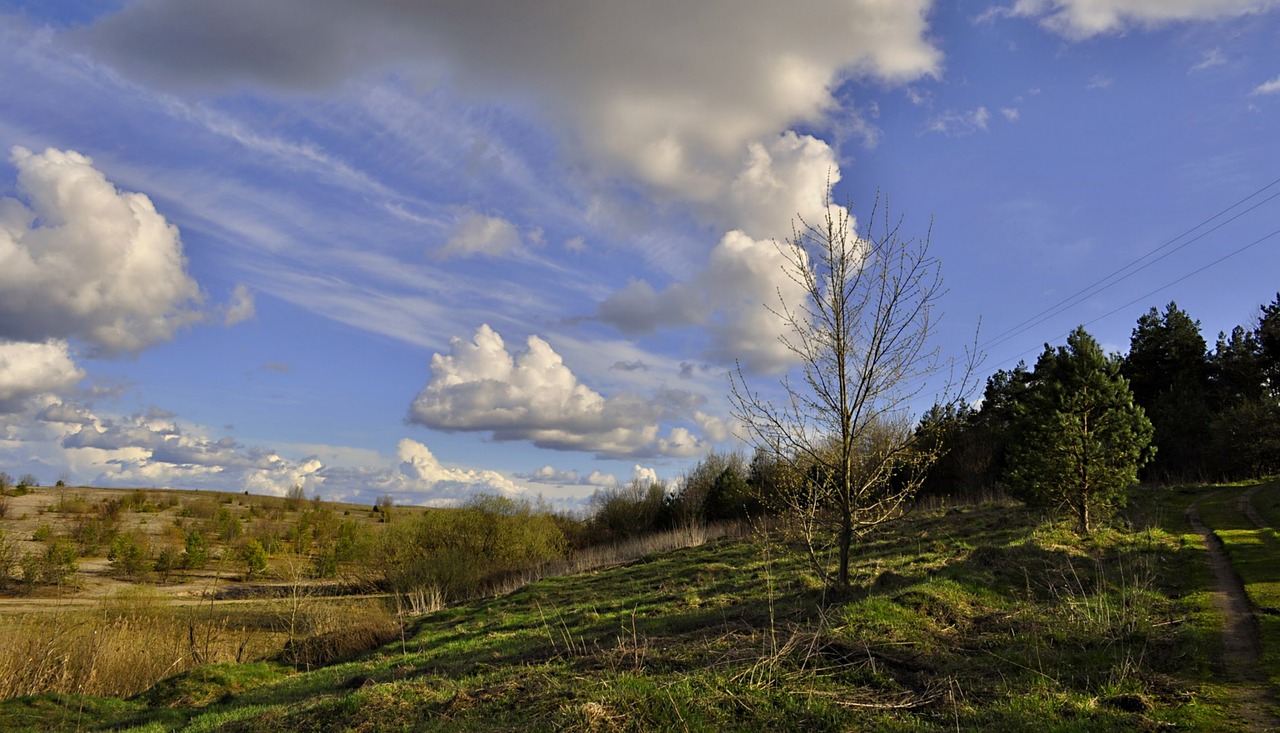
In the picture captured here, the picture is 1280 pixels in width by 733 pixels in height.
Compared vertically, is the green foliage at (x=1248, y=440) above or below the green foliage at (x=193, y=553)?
above

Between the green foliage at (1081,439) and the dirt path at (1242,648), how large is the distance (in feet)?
16.6

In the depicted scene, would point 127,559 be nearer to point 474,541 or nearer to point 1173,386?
point 474,541

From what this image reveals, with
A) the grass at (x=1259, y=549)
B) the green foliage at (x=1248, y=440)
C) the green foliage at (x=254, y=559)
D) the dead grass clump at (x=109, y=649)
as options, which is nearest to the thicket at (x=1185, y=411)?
the green foliage at (x=1248, y=440)

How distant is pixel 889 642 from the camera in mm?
7980

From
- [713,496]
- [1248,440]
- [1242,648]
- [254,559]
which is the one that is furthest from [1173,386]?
[254,559]

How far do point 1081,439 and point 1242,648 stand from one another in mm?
12391

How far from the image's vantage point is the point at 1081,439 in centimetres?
1880

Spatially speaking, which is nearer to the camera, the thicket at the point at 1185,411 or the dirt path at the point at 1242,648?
the dirt path at the point at 1242,648

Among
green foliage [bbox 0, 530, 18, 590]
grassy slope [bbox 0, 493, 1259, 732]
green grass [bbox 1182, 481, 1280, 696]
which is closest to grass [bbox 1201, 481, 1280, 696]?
green grass [bbox 1182, 481, 1280, 696]

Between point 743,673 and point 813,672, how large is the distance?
75cm

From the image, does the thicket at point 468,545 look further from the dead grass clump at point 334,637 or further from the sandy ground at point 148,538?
the dead grass clump at point 334,637

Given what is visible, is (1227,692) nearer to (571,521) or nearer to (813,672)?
(813,672)

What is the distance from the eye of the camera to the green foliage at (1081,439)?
18656 millimetres

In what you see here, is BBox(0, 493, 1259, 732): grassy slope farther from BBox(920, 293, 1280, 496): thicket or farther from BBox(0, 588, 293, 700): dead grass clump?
BBox(920, 293, 1280, 496): thicket
